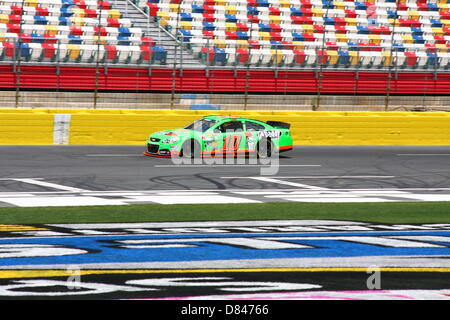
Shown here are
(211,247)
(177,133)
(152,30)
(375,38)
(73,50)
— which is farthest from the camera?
(375,38)

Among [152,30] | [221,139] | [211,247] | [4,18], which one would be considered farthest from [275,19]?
[211,247]

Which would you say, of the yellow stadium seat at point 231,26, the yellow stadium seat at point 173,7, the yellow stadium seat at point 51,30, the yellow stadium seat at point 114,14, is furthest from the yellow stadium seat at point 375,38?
the yellow stadium seat at point 51,30

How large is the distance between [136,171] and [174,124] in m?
6.24

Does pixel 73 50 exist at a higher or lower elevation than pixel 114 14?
lower

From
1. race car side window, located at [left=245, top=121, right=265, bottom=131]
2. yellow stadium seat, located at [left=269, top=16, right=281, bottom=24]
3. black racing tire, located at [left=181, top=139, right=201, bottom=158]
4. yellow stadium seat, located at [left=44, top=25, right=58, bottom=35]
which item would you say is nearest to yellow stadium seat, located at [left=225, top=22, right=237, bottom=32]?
yellow stadium seat, located at [left=269, top=16, right=281, bottom=24]

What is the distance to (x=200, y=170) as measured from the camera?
1984 centimetres

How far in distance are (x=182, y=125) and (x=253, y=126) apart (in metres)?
3.67

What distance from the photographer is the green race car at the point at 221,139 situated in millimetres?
21438

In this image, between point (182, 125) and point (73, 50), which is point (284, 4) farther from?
point (182, 125)

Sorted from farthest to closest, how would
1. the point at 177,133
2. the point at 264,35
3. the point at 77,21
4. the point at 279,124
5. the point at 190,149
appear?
the point at 264,35 < the point at 77,21 < the point at 279,124 < the point at 177,133 < the point at 190,149

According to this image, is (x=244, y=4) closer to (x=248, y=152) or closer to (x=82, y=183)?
(x=248, y=152)

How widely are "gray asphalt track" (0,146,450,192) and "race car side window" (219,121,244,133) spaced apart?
53.0 inches

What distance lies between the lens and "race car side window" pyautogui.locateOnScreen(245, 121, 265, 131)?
22172mm

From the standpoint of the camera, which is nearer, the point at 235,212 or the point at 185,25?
the point at 235,212
